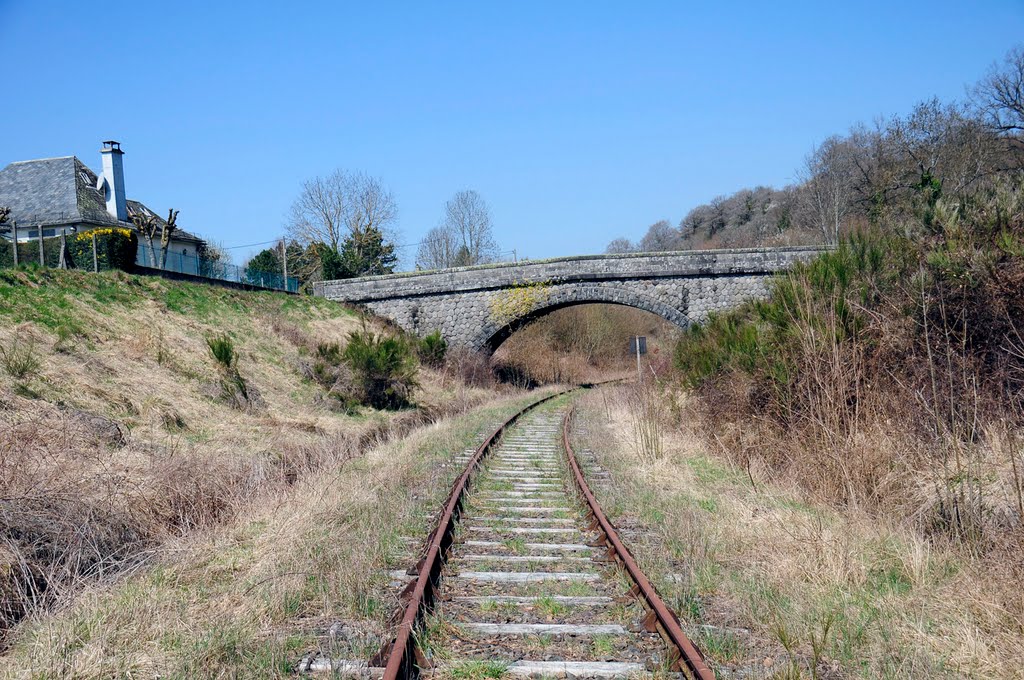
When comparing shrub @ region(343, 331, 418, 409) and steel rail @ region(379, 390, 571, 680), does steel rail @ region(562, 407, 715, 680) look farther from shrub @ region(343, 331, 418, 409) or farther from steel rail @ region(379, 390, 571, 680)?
shrub @ region(343, 331, 418, 409)

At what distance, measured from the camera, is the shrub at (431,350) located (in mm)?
29062

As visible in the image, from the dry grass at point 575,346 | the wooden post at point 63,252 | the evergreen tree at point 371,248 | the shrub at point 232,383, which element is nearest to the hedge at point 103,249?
the wooden post at point 63,252

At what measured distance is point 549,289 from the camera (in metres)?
31.0

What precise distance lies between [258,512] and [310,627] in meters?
3.17

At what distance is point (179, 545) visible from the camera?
6168 millimetres

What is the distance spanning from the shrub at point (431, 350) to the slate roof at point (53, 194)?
1967 centimetres

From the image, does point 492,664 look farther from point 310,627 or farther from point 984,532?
point 984,532

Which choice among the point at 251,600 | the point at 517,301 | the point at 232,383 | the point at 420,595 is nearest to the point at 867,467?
the point at 420,595

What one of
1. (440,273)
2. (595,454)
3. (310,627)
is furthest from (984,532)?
(440,273)

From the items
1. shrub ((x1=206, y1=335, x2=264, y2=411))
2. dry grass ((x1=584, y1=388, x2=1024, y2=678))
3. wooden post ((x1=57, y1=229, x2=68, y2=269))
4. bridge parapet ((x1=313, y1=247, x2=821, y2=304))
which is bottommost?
dry grass ((x1=584, y1=388, x2=1024, y2=678))

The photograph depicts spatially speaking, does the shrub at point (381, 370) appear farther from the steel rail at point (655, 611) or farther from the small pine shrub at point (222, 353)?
the steel rail at point (655, 611)

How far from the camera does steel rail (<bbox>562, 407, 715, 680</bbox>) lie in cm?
383

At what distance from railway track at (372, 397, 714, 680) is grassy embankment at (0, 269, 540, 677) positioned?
347 millimetres

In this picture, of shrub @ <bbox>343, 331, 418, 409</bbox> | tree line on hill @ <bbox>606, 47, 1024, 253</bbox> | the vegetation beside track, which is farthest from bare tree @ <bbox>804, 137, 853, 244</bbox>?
the vegetation beside track
